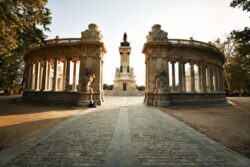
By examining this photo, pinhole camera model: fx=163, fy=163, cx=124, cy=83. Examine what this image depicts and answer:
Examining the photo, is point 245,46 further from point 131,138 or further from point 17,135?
point 17,135

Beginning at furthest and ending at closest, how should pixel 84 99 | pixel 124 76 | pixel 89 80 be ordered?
pixel 124 76 → pixel 89 80 → pixel 84 99

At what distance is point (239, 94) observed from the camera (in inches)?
1991

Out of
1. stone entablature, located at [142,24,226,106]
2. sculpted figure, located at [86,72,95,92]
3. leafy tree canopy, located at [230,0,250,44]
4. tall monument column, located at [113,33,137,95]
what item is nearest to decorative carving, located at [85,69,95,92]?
sculpted figure, located at [86,72,95,92]

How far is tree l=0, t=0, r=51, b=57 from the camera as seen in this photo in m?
9.64

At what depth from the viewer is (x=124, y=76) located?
155 feet

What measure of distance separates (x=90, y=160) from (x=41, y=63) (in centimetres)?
2854

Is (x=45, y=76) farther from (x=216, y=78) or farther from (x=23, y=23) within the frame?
(x=216, y=78)

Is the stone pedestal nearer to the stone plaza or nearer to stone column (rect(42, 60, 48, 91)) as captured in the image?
the stone plaza

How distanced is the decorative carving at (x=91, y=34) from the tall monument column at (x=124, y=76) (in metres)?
22.3

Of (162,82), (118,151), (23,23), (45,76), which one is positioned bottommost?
(118,151)

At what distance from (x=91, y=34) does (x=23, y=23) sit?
14.0 metres

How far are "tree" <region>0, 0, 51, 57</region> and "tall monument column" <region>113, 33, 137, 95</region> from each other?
116 ft

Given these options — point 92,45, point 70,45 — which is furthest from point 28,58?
point 92,45

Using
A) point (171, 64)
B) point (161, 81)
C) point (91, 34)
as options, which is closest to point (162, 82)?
point (161, 81)
